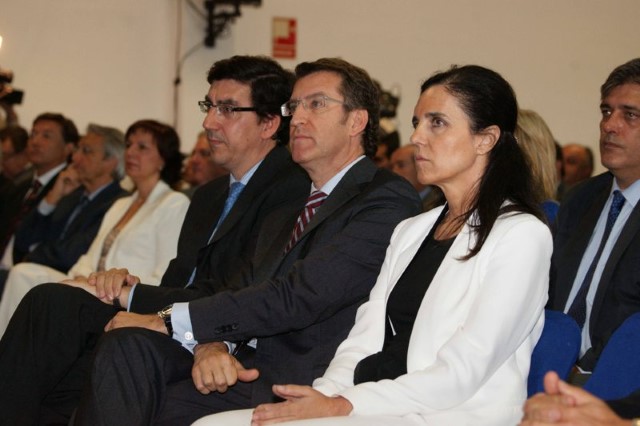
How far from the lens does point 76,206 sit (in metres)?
5.52

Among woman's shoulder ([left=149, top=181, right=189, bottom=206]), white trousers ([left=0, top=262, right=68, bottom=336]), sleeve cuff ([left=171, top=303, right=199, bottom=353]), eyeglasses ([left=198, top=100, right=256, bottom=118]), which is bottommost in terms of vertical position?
white trousers ([left=0, top=262, right=68, bottom=336])

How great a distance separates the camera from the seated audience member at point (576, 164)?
709 centimetres

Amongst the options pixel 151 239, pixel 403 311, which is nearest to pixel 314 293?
pixel 403 311

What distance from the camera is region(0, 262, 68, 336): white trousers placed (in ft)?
14.1

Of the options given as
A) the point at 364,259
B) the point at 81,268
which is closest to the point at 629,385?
the point at 364,259

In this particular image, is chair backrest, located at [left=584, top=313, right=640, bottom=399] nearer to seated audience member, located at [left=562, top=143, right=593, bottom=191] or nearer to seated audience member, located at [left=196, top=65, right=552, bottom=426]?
seated audience member, located at [left=196, top=65, right=552, bottom=426]

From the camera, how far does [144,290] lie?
10.5ft

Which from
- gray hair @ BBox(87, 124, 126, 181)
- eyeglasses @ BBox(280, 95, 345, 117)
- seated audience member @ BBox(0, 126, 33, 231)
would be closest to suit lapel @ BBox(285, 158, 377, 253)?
eyeglasses @ BBox(280, 95, 345, 117)

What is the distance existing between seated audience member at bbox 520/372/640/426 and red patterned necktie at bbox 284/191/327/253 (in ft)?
4.34

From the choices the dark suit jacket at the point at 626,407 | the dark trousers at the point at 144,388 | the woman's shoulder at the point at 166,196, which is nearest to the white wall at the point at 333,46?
the woman's shoulder at the point at 166,196

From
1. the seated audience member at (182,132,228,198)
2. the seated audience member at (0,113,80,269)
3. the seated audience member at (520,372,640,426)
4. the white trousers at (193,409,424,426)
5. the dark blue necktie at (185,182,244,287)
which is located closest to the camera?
the seated audience member at (520,372,640,426)

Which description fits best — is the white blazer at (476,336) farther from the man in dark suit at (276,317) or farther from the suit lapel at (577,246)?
the suit lapel at (577,246)

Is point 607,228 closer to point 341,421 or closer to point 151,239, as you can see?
point 341,421

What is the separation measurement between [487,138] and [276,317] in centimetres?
77
